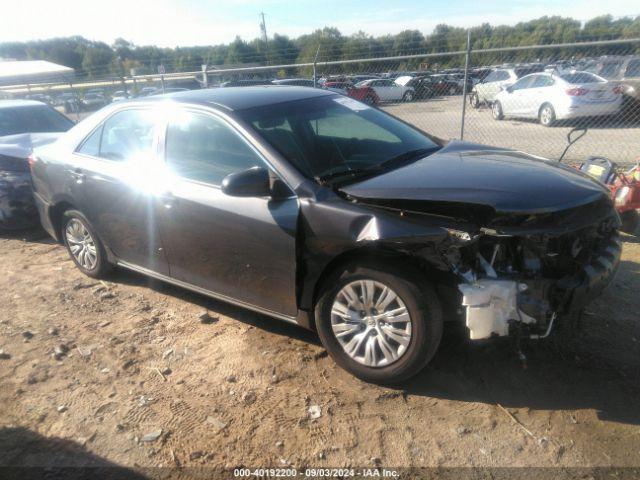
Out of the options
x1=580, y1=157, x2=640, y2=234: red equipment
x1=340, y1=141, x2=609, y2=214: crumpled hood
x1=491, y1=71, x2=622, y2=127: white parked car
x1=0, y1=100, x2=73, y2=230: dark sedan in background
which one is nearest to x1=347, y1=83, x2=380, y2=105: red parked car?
x1=491, y1=71, x2=622, y2=127: white parked car

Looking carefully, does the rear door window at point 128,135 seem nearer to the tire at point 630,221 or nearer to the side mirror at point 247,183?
the side mirror at point 247,183

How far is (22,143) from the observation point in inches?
247

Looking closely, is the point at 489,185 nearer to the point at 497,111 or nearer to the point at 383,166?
the point at 383,166

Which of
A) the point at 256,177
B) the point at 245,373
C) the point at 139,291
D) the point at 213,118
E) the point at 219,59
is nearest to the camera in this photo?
the point at 256,177

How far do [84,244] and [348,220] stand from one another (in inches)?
118

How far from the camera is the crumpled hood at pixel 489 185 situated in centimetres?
271

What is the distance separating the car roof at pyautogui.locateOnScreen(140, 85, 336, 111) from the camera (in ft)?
11.8

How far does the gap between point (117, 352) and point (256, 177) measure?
5.54 feet

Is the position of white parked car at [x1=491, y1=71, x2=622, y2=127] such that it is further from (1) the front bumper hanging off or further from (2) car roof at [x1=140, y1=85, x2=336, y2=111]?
(1) the front bumper hanging off

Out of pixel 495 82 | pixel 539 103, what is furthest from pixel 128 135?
pixel 495 82

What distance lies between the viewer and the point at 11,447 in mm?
2684

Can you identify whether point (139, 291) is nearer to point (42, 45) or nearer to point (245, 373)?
point (245, 373)

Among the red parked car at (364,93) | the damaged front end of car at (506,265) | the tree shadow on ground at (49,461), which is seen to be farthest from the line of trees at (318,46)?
the tree shadow on ground at (49,461)

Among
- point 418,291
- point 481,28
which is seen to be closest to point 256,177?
point 418,291
